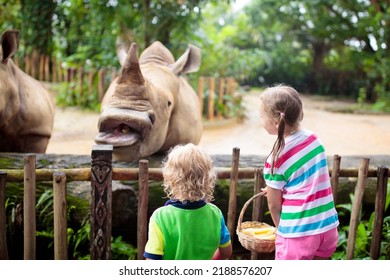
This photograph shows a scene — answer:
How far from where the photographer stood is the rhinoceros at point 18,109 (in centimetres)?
384

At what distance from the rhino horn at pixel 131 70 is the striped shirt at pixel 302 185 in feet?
4.05

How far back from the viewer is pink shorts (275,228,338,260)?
6.92ft

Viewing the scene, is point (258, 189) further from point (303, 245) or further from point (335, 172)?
point (303, 245)

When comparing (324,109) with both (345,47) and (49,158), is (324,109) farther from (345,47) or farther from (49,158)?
(49,158)

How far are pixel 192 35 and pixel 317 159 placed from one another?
873 centimetres

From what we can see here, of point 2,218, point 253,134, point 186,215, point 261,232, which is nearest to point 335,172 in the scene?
point 261,232

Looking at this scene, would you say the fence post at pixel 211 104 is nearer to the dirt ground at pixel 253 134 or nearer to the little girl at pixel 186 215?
the dirt ground at pixel 253 134

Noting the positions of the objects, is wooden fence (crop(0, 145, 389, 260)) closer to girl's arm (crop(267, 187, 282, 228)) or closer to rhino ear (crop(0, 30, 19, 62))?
girl's arm (crop(267, 187, 282, 228))

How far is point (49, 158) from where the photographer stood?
3.38 meters

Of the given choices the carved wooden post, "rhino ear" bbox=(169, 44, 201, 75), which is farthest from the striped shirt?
"rhino ear" bbox=(169, 44, 201, 75)

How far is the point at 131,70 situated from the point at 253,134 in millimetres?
5739

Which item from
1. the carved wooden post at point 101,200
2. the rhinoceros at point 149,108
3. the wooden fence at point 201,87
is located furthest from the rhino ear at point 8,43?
the wooden fence at point 201,87

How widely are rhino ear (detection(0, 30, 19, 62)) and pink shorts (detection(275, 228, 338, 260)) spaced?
8.98 feet

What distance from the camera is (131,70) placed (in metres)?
3.02
